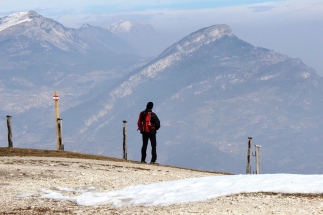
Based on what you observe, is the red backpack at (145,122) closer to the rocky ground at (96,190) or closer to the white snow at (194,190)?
the rocky ground at (96,190)

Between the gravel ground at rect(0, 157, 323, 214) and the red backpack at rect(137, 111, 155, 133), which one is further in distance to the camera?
the red backpack at rect(137, 111, 155, 133)

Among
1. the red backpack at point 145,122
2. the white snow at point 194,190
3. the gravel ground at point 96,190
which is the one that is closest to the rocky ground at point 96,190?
the gravel ground at point 96,190

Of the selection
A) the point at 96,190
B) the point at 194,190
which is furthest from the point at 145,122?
the point at 194,190

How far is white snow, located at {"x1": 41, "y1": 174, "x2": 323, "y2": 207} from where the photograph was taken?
1387 centimetres

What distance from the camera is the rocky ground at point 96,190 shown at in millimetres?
12711

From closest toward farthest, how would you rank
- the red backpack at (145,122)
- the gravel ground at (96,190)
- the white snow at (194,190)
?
the gravel ground at (96,190) → the white snow at (194,190) → the red backpack at (145,122)

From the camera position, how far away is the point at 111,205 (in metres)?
13.8

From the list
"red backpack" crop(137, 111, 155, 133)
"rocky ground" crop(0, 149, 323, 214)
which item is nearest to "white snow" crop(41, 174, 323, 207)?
"rocky ground" crop(0, 149, 323, 214)

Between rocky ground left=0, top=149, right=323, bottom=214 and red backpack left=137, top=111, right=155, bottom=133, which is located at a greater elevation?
red backpack left=137, top=111, right=155, bottom=133

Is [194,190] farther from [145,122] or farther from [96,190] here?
[145,122]

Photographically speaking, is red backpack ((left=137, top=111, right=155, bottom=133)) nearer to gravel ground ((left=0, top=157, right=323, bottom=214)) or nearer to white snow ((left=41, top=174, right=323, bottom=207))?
gravel ground ((left=0, top=157, right=323, bottom=214))

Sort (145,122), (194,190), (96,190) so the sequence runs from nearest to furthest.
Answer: (194,190) < (96,190) < (145,122)

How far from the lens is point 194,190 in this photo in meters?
14.6

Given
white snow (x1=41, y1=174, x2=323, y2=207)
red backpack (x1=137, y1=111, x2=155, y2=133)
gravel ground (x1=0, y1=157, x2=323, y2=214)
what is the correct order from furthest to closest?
red backpack (x1=137, y1=111, x2=155, y2=133) < white snow (x1=41, y1=174, x2=323, y2=207) < gravel ground (x1=0, y1=157, x2=323, y2=214)
